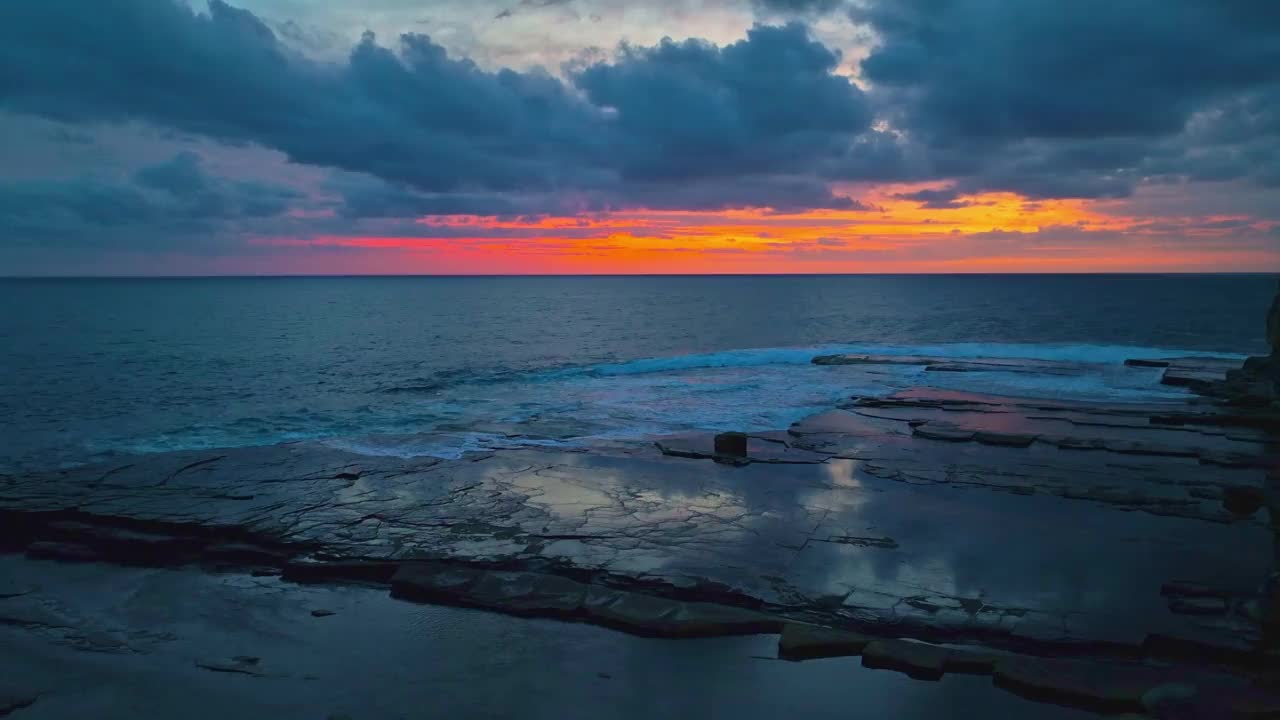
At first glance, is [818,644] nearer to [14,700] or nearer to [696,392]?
[14,700]

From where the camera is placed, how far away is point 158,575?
36.6 ft

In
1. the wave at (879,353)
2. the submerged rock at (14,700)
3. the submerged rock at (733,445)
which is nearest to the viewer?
the submerged rock at (14,700)

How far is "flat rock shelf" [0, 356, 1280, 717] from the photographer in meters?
8.49

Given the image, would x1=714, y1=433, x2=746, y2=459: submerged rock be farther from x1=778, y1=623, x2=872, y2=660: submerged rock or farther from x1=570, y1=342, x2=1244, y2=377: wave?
x1=570, y1=342, x2=1244, y2=377: wave

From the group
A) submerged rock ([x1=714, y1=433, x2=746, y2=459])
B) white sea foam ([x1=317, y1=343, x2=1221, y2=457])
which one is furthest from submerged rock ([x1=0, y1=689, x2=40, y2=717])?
submerged rock ([x1=714, y1=433, x2=746, y2=459])

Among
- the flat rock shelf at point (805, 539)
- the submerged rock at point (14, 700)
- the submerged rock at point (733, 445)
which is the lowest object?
the submerged rock at point (14, 700)

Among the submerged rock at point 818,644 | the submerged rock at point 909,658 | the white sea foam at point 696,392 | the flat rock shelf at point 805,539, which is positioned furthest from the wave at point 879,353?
the submerged rock at point 909,658

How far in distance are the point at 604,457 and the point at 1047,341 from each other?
1922 inches

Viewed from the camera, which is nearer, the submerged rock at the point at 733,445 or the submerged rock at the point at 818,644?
the submerged rock at the point at 818,644

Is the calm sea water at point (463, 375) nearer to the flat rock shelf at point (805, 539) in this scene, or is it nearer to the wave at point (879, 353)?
the wave at point (879, 353)

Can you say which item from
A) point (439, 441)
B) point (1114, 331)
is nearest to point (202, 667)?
point (439, 441)

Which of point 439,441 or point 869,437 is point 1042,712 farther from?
point 439,441

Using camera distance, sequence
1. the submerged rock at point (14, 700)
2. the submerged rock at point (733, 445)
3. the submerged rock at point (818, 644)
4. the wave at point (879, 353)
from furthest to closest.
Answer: the wave at point (879, 353)
the submerged rock at point (733, 445)
the submerged rock at point (818, 644)
the submerged rock at point (14, 700)

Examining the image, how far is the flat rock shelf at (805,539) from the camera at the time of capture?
8.49 meters
